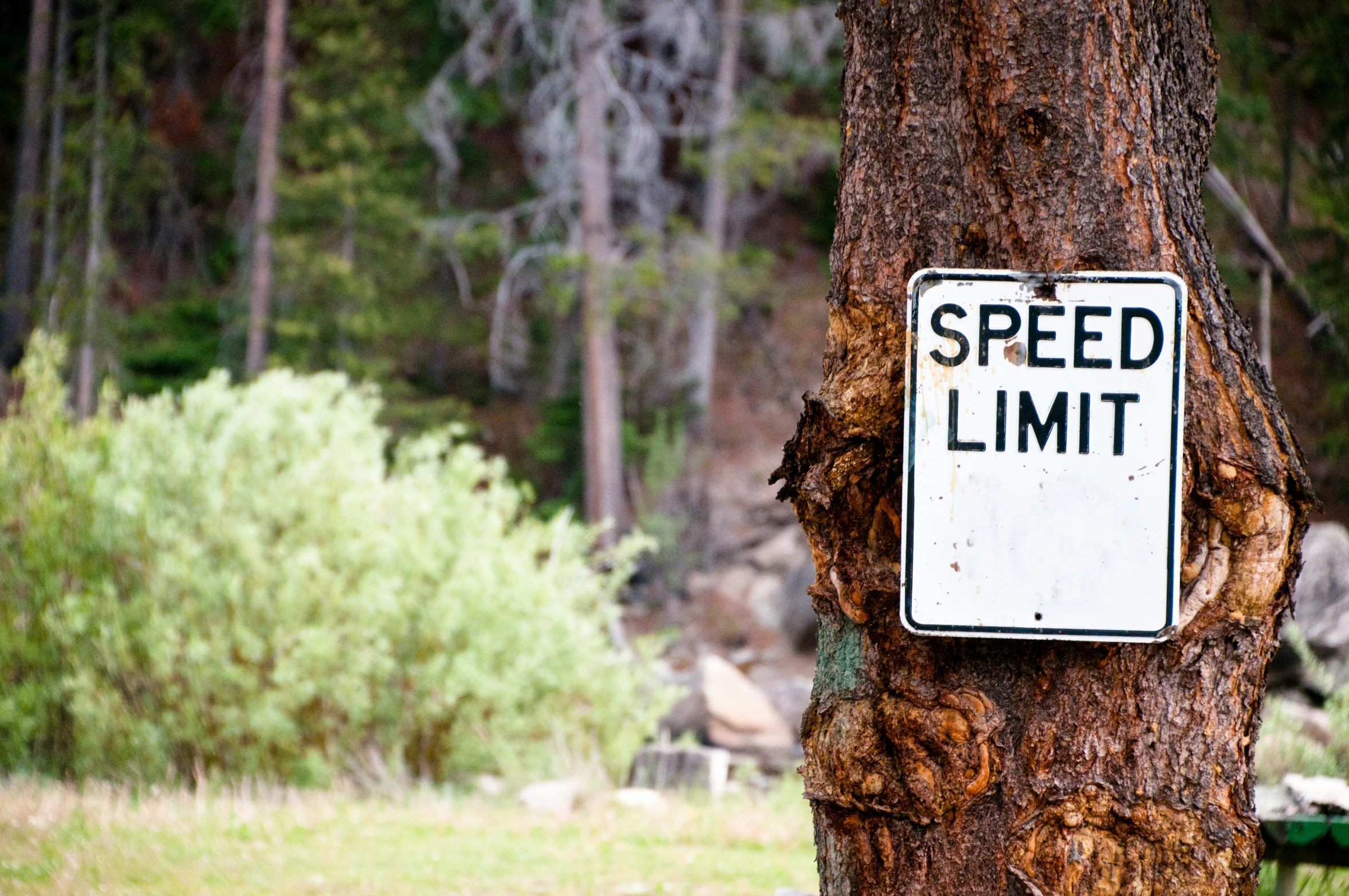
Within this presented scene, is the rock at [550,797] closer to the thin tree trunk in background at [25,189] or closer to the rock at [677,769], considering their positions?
the rock at [677,769]

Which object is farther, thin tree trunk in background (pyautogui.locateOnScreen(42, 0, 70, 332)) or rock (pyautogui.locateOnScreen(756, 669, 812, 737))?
thin tree trunk in background (pyautogui.locateOnScreen(42, 0, 70, 332))

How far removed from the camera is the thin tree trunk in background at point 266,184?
20.5 m

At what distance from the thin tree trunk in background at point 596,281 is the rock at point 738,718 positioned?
6.57 metres

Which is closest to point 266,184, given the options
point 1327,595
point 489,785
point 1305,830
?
point 489,785

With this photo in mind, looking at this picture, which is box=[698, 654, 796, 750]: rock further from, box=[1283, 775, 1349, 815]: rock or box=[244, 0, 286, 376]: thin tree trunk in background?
box=[244, 0, 286, 376]: thin tree trunk in background

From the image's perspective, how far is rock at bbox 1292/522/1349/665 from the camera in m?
13.9

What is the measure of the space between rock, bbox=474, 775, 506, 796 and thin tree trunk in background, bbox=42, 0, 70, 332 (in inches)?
623

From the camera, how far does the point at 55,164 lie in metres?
23.9

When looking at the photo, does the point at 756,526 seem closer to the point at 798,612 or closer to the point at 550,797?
the point at 798,612

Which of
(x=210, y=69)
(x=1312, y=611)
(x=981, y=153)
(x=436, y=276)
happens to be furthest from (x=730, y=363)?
(x=981, y=153)

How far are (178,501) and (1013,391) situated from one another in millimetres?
7227

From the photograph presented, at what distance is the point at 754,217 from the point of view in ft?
87.6

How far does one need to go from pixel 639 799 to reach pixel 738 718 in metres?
4.58

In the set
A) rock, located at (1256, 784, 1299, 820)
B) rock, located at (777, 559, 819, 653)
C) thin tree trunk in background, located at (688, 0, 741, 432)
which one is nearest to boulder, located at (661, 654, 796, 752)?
rock, located at (777, 559, 819, 653)
